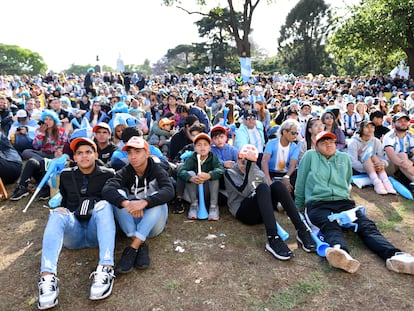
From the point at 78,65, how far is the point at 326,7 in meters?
88.7

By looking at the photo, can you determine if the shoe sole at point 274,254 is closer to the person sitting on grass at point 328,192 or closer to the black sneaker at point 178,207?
the person sitting on grass at point 328,192

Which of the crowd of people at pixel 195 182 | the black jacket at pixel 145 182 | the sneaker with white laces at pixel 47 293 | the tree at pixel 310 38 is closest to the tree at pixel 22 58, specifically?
the tree at pixel 310 38

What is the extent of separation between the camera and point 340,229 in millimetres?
3580

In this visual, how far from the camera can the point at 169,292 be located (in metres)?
2.88

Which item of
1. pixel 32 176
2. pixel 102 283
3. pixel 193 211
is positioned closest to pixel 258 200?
pixel 193 211

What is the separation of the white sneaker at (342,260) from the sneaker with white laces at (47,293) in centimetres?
241

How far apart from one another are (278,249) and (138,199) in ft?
4.98

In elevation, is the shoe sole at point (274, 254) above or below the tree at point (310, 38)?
below

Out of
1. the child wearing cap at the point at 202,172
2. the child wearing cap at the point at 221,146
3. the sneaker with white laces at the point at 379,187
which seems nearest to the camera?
the child wearing cap at the point at 202,172

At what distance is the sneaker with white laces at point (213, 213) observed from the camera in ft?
13.9

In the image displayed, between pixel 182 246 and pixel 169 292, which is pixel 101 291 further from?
pixel 182 246

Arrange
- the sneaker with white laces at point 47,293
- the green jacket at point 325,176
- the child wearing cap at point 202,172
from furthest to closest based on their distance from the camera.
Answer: the child wearing cap at point 202,172, the green jacket at point 325,176, the sneaker with white laces at point 47,293

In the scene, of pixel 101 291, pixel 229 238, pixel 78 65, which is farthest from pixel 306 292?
pixel 78 65

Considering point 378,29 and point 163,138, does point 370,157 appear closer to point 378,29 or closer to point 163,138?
point 163,138
